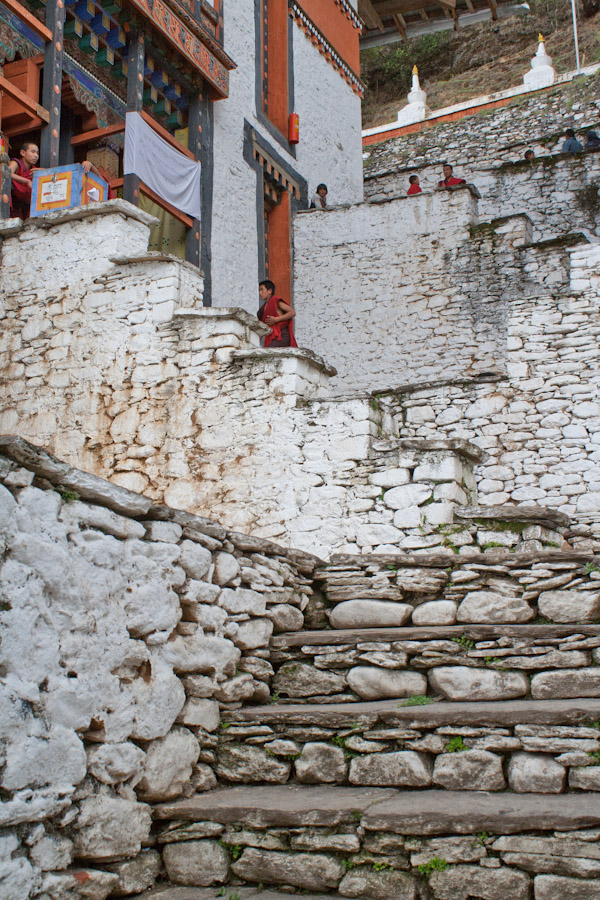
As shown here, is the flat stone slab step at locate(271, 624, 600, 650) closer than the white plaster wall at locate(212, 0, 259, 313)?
Yes

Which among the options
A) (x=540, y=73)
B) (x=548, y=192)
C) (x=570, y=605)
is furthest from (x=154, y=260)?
(x=540, y=73)

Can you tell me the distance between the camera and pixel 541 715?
3379mm

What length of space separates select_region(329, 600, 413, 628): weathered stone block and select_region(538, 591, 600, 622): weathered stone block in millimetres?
642

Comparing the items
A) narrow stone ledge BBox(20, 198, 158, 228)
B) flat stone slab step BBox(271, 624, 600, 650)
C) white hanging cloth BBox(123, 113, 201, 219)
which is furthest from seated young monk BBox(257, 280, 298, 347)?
flat stone slab step BBox(271, 624, 600, 650)

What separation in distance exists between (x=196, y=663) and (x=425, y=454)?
280 centimetres

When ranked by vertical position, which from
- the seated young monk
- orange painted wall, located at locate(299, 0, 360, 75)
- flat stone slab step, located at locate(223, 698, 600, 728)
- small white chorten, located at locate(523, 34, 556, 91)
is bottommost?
flat stone slab step, located at locate(223, 698, 600, 728)

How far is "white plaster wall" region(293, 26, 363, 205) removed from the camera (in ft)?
47.0

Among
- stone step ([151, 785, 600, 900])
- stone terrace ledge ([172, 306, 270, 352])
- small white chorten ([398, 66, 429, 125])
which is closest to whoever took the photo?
stone step ([151, 785, 600, 900])

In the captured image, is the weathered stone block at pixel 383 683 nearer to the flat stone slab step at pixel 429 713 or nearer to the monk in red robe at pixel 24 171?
the flat stone slab step at pixel 429 713

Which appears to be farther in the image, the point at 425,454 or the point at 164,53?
the point at 164,53

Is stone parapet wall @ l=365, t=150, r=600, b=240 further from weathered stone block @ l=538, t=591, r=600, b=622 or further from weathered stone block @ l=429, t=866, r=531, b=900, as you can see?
weathered stone block @ l=429, t=866, r=531, b=900

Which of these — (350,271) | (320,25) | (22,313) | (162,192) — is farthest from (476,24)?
(22,313)

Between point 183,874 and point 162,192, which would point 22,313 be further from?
point 183,874

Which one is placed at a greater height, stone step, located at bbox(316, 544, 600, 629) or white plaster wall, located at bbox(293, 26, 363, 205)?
white plaster wall, located at bbox(293, 26, 363, 205)
